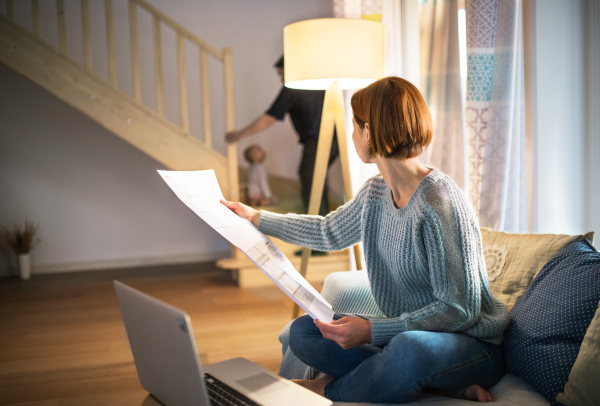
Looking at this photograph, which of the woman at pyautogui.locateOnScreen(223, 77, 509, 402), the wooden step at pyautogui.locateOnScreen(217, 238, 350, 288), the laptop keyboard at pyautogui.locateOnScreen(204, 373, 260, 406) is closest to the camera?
the laptop keyboard at pyautogui.locateOnScreen(204, 373, 260, 406)

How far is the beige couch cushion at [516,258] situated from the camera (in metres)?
1.33

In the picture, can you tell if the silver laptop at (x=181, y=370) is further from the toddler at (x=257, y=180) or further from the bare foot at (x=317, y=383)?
the toddler at (x=257, y=180)

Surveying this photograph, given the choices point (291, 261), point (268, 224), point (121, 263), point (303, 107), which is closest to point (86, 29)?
point (303, 107)

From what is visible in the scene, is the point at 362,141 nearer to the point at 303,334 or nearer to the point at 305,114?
the point at 303,334

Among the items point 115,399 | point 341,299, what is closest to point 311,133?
point 341,299

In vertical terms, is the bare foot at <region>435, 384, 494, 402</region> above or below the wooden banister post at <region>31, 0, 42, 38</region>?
below

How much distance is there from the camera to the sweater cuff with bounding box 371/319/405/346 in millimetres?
1117

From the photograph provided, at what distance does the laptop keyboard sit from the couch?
0.86ft

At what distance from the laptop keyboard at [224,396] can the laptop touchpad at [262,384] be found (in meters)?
0.03

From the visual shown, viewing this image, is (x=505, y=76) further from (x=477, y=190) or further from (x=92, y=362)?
(x=92, y=362)

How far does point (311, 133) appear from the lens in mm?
3539

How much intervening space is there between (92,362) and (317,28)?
1702 mm

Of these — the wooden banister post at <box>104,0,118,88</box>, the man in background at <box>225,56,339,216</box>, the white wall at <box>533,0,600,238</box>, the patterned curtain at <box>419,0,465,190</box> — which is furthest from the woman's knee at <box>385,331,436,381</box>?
the wooden banister post at <box>104,0,118,88</box>

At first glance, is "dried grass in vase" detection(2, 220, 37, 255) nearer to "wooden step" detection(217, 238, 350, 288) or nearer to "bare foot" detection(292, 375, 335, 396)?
"wooden step" detection(217, 238, 350, 288)
